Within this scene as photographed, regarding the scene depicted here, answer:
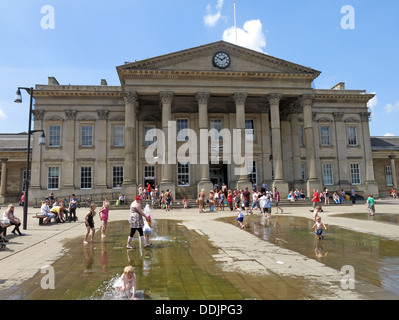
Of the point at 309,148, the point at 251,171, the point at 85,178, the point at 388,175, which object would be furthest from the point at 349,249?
the point at 388,175

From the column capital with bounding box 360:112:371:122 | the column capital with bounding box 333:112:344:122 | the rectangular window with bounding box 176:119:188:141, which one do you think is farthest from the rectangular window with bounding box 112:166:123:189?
the column capital with bounding box 360:112:371:122

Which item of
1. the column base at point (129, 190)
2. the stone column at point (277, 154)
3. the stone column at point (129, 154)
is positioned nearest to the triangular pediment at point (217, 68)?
the stone column at point (129, 154)

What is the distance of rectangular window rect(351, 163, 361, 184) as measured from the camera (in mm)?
37156

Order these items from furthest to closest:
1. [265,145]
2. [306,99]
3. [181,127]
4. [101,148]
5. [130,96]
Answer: [265,145]
[181,127]
[101,148]
[306,99]
[130,96]

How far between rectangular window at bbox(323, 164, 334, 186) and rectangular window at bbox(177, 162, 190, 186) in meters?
17.8

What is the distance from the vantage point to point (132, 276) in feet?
15.7

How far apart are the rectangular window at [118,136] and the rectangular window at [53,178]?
700cm

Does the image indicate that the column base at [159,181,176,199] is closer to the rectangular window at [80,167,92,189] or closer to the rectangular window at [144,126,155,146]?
the rectangular window at [144,126,155,146]

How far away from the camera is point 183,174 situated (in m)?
32.8

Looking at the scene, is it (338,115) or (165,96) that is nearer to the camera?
(165,96)

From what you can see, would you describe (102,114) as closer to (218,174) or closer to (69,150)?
(69,150)

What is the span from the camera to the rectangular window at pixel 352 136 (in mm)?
37625
